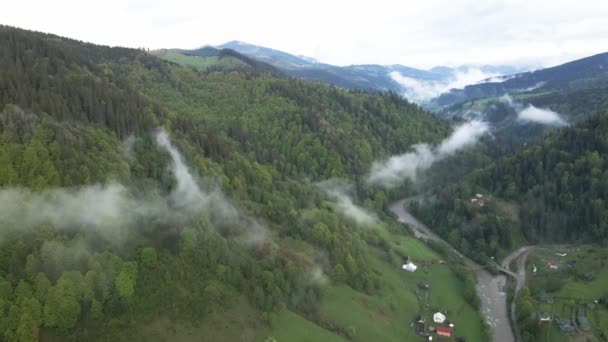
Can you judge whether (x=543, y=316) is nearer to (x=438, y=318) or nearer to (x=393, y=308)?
(x=438, y=318)

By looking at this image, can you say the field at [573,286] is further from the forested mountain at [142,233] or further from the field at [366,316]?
the forested mountain at [142,233]

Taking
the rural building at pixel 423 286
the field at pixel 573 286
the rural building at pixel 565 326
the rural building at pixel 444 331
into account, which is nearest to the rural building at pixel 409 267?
the rural building at pixel 423 286

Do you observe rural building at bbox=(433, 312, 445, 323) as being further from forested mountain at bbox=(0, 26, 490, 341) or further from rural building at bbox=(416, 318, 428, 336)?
forested mountain at bbox=(0, 26, 490, 341)

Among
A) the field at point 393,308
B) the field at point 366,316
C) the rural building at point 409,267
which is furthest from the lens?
the rural building at point 409,267

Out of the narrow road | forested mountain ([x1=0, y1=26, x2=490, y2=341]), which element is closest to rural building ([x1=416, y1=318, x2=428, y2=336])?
forested mountain ([x1=0, y1=26, x2=490, y2=341])

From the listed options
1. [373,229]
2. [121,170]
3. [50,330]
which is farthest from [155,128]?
[373,229]
